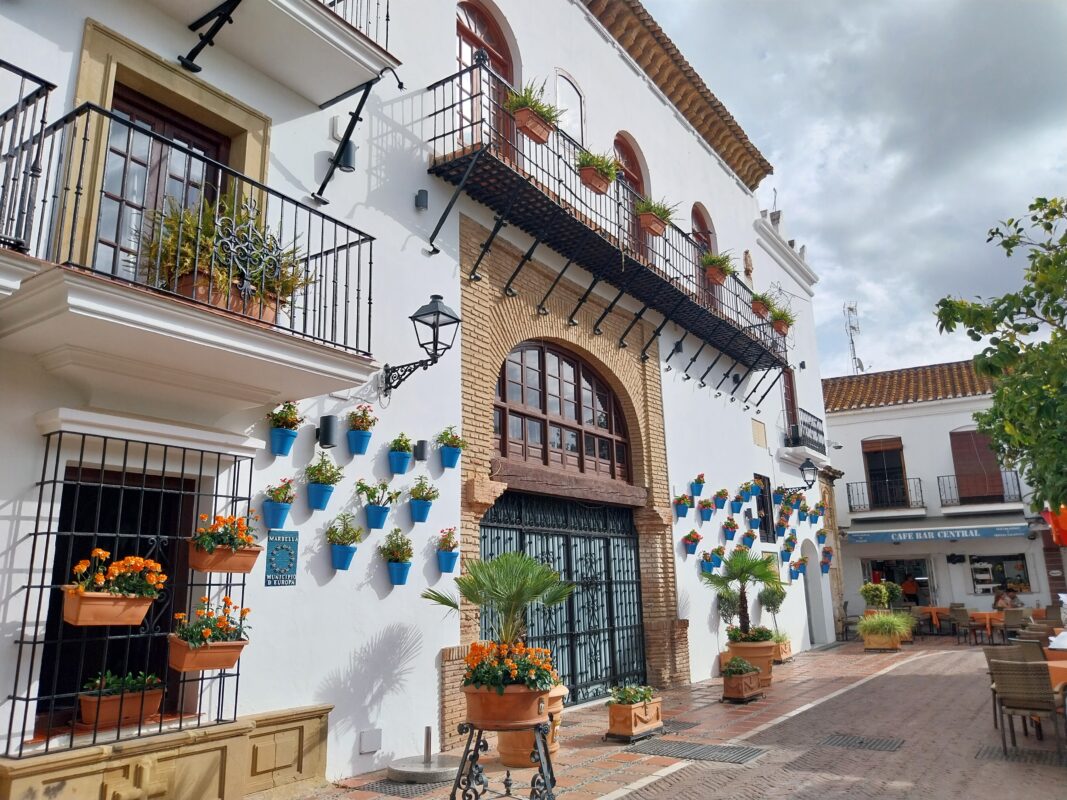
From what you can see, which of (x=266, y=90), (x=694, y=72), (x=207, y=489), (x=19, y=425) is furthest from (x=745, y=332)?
(x=19, y=425)

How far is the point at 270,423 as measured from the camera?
21.2 feet

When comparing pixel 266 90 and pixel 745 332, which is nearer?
pixel 266 90

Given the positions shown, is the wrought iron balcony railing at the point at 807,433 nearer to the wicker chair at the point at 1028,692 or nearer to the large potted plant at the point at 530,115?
the wicker chair at the point at 1028,692

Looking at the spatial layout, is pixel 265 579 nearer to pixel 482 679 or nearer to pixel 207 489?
pixel 207 489

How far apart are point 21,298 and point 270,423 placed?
7.05 ft

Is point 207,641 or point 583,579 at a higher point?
point 583,579

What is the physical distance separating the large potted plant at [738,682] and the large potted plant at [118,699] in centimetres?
731

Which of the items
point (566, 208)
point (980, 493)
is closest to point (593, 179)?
point (566, 208)

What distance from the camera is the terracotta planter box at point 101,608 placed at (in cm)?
471

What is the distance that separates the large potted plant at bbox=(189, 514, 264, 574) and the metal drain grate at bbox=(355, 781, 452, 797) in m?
2.15

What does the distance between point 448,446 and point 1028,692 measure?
588 centimetres

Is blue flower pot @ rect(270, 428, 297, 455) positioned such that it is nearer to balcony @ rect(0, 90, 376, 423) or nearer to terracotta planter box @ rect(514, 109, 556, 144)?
balcony @ rect(0, 90, 376, 423)

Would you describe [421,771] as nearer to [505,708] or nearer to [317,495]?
[505,708]

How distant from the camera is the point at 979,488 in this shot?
79.0 feet
